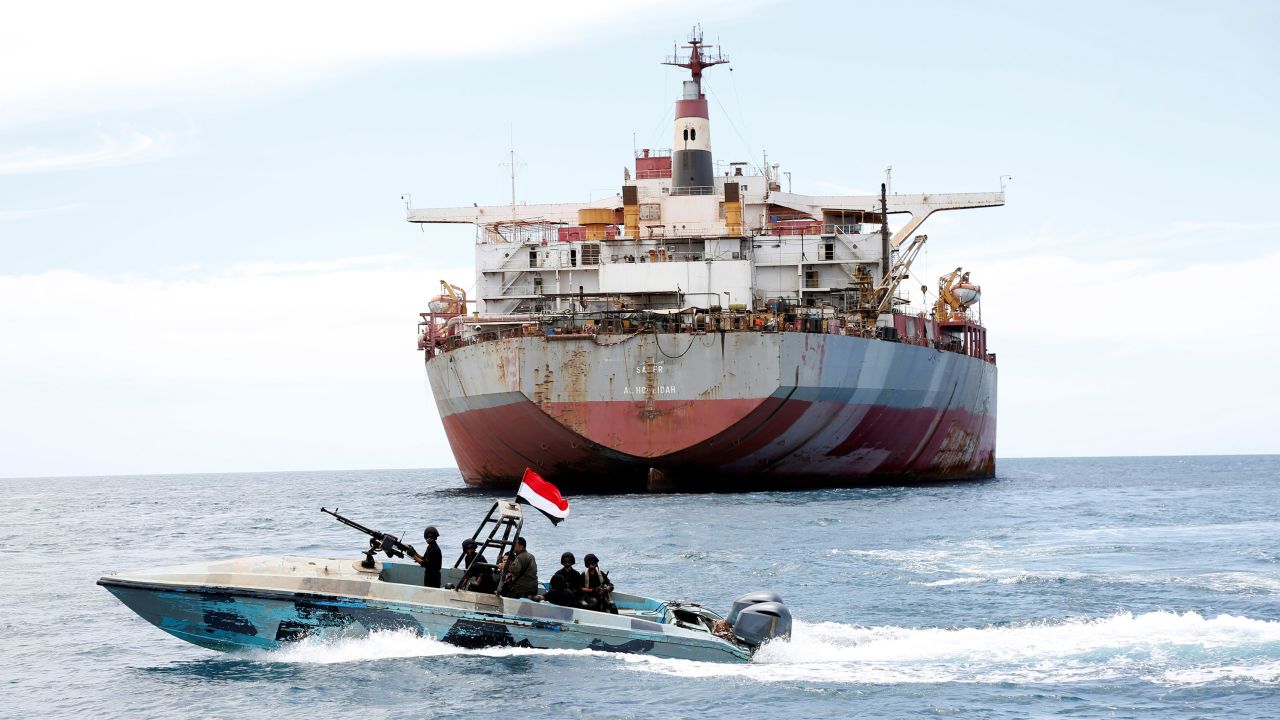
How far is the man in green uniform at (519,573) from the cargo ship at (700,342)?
82.1ft

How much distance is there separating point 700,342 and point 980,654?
82.4ft

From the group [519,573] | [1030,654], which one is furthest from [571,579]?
[1030,654]

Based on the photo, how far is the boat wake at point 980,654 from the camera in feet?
55.6

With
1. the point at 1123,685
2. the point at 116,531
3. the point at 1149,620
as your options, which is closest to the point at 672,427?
the point at 116,531

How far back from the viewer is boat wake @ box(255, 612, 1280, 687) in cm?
1695

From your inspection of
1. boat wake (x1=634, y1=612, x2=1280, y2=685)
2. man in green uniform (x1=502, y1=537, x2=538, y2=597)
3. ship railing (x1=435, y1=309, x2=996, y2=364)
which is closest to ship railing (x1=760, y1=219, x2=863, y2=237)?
ship railing (x1=435, y1=309, x2=996, y2=364)

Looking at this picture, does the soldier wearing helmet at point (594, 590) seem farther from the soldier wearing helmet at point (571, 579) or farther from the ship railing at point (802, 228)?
the ship railing at point (802, 228)

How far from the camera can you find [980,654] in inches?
718

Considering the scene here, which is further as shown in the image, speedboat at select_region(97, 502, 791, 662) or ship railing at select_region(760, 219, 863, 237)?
ship railing at select_region(760, 219, 863, 237)

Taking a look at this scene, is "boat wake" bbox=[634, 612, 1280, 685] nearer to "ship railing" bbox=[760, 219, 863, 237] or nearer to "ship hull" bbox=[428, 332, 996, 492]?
"ship hull" bbox=[428, 332, 996, 492]

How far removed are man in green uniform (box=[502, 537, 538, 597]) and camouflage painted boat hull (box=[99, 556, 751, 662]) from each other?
0.19 meters

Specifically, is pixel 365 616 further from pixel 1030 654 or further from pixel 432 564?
pixel 1030 654

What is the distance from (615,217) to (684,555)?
29335 millimetres

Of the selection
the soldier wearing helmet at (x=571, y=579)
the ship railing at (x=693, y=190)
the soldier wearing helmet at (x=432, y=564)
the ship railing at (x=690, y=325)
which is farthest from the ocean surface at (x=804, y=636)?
the ship railing at (x=693, y=190)
